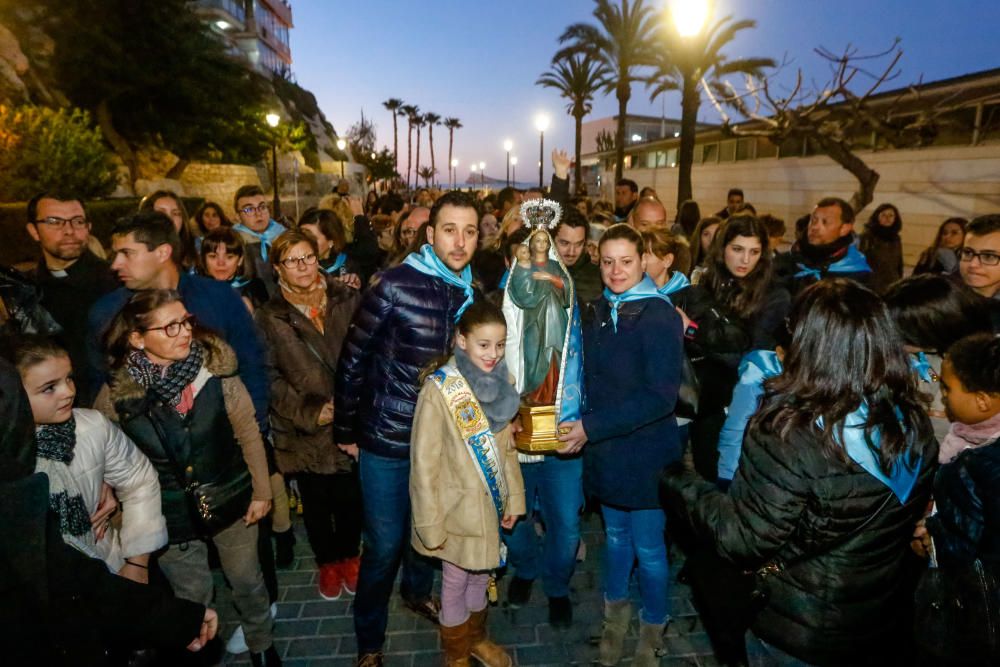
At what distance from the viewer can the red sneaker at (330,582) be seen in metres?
3.88

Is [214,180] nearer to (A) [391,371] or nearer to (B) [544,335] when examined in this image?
(A) [391,371]

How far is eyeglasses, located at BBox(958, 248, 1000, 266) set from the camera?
338 centimetres

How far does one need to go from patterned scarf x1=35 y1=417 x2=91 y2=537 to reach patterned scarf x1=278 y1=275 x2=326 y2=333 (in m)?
1.72

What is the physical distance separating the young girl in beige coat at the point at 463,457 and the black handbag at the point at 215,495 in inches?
→ 35.7

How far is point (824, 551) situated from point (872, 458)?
14.4 inches

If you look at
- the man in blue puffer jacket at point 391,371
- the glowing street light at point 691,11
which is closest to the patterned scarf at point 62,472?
the man in blue puffer jacket at point 391,371

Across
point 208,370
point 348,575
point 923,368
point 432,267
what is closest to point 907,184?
point 923,368

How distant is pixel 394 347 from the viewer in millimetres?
3033

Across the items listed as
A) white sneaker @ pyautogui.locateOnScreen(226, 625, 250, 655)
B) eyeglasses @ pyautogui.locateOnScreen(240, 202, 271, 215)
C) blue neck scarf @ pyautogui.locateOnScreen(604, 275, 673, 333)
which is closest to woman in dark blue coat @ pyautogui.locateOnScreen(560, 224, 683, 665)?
blue neck scarf @ pyautogui.locateOnScreen(604, 275, 673, 333)

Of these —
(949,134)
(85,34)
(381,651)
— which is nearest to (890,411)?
(381,651)

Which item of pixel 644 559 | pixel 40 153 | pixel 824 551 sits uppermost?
pixel 40 153

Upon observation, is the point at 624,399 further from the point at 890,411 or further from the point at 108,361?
the point at 108,361

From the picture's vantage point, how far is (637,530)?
3223 millimetres

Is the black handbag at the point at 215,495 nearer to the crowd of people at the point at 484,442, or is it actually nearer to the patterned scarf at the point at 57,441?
the crowd of people at the point at 484,442
